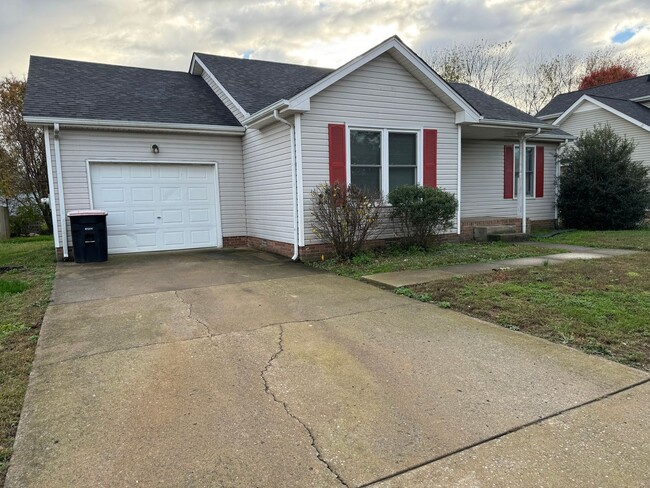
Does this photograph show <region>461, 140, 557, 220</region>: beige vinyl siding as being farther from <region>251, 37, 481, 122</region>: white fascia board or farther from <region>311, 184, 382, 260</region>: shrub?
<region>311, 184, 382, 260</region>: shrub

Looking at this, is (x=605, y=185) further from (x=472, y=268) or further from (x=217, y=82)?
(x=217, y=82)

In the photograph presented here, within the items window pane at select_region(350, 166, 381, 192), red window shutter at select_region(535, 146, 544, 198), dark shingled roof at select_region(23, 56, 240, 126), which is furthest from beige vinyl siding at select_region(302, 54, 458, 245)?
red window shutter at select_region(535, 146, 544, 198)

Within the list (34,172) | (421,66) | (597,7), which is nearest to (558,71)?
(597,7)

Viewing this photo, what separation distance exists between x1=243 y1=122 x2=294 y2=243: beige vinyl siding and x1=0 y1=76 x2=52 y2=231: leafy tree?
1292 cm

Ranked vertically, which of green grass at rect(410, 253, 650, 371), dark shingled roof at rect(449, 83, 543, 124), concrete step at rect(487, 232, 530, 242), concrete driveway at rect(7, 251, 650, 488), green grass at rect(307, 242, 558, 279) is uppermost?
dark shingled roof at rect(449, 83, 543, 124)

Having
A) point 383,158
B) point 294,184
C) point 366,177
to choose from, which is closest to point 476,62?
point 383,158

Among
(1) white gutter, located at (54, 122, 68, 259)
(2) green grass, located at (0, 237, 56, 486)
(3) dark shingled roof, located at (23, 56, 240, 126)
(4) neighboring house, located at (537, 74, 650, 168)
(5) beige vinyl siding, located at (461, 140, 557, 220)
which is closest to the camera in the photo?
(2) green grass, located at (0, 237, 56, 486)

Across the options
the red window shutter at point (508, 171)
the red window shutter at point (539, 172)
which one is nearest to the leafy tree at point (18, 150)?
the red window shutter at point (508, 171)

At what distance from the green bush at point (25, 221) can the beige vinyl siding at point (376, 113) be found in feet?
52.8

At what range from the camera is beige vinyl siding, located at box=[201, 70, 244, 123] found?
11.1m

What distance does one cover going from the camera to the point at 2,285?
6805mm

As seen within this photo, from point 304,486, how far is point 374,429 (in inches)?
26.2

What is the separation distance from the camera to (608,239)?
11.2 m

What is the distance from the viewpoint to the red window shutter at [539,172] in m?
13.9
